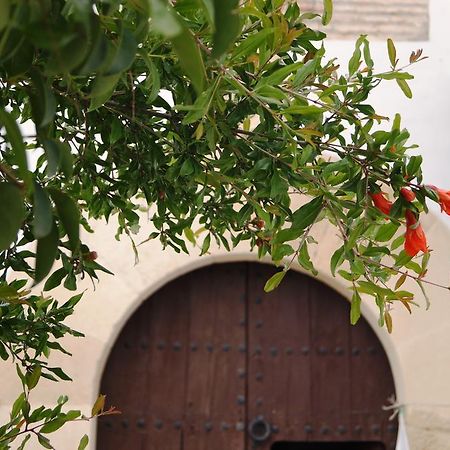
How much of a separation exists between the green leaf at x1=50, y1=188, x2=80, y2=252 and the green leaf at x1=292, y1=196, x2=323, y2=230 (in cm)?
59

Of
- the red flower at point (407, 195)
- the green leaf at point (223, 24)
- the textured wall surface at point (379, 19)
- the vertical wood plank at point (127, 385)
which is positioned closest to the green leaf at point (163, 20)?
the green leaf at point (223, 24)

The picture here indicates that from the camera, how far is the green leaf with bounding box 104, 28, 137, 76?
0.76 m

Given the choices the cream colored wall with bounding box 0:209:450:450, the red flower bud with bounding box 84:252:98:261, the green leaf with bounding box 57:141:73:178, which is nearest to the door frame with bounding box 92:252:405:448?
the cream colored wall with bounding box 0:209:450:450

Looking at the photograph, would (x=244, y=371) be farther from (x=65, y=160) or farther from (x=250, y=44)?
(x=65, y=160)

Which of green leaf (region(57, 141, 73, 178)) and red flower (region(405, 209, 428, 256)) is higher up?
red flower (region(405, 209, 428, 256))

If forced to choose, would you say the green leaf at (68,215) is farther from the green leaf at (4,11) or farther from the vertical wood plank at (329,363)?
the vertical wood plank at (329,363)

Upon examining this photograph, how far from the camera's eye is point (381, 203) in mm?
1398

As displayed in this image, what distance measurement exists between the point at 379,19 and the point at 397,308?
1156 mm

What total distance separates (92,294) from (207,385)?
0.57 m

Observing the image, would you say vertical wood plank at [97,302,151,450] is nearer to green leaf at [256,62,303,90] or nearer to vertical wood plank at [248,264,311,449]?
vertical wood plank at [248,264,311,449]

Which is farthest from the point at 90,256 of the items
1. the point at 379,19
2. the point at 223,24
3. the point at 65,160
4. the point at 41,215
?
the point at 379,19

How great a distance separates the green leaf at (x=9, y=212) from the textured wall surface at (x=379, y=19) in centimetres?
309

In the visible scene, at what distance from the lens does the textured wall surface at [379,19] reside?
3.75 metres

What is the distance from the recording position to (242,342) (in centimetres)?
370
